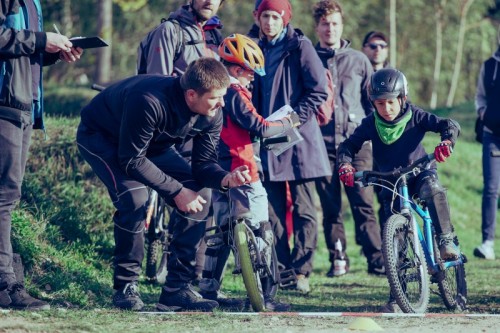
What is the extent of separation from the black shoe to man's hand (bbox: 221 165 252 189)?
143 centimetres

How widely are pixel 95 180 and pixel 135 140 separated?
385 cm

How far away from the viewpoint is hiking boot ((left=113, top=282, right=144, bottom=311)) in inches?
302

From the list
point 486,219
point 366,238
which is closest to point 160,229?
point 366,238

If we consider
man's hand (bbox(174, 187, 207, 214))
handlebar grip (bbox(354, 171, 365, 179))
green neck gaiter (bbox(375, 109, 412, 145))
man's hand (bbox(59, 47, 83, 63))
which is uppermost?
man's hand (bbox(59, 47, 83, 63))

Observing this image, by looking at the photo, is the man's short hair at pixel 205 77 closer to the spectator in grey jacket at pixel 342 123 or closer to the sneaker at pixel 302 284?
the sneaker at pixel 302 284

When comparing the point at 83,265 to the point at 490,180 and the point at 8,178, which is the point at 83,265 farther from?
the point at 490,180

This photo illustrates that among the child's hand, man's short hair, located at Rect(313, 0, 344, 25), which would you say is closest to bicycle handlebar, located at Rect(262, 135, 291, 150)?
the child's hand

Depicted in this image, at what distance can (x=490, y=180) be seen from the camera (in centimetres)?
1157

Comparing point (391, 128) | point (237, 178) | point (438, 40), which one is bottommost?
point (237, 178)

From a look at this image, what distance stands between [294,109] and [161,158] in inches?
80.5

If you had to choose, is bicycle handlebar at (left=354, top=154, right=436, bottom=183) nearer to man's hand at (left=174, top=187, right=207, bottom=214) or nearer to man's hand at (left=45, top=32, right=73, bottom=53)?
man's hand at (left=174, top=187, right=207, bottom=214)

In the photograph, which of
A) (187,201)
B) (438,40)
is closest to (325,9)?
(187,201)

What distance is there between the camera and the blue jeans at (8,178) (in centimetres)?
730

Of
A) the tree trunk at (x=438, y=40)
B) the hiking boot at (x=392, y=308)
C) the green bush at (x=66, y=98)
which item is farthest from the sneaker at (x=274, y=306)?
the tree trunk at (x=438, y=40)
